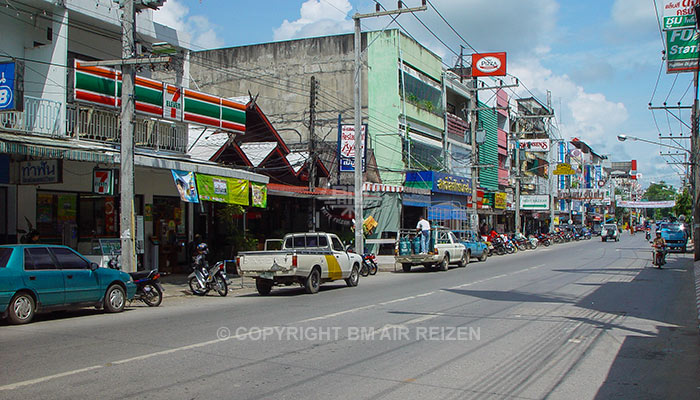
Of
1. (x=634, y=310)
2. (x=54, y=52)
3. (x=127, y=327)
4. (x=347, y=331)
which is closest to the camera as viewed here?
(x=347, y=331)

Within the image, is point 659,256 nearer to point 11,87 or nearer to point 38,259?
point 38,259

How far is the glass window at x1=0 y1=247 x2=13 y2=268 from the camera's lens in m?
11.1

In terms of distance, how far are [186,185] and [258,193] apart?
421 cm

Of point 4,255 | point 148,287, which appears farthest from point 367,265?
point 4,255

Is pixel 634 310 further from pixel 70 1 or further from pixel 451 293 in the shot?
pixel 70 1

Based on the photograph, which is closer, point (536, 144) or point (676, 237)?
point (676, 237)

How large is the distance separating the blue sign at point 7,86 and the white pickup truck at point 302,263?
6.81 metres

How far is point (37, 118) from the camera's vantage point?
17.2 m

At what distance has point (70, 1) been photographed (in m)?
18.3

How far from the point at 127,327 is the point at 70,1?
1181cm

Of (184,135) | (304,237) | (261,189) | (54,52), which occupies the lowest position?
(304,237)

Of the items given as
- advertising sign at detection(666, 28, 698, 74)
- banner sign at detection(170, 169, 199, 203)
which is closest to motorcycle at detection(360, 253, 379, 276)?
banner sign at detection(170, 169, 199, 203)

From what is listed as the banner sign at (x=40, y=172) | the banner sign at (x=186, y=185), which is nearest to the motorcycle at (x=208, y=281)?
the banner sign at (x=186, y=185)

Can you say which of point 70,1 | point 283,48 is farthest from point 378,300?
point 283,48
